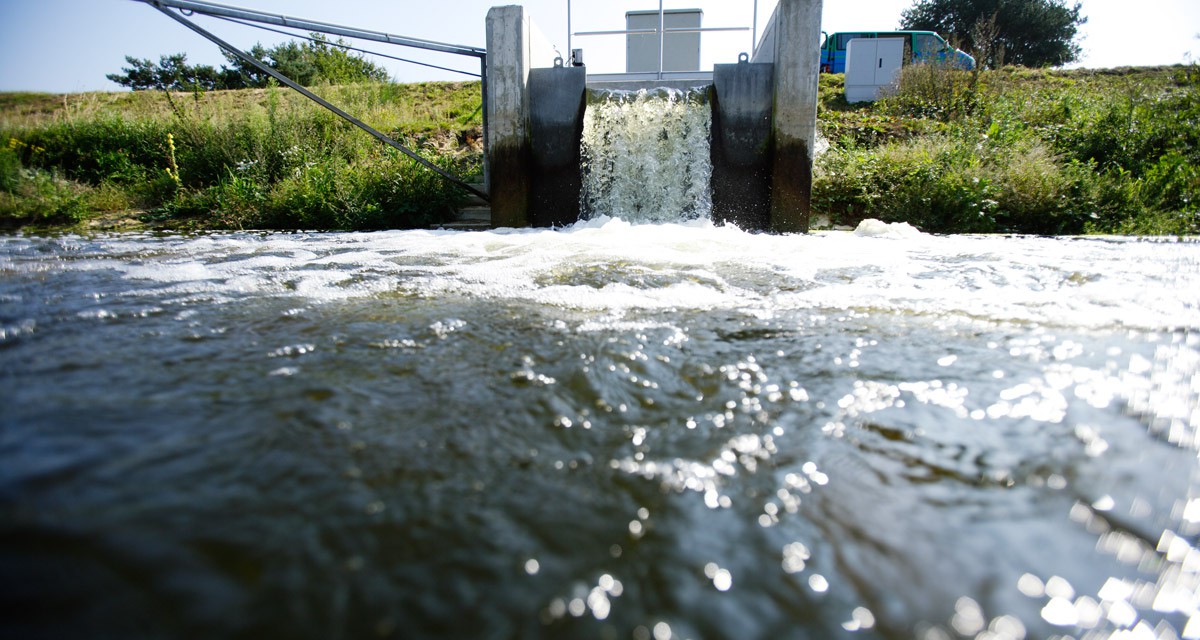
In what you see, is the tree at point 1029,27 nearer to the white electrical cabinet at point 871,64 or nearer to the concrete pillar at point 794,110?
the white electrical cabinet at point 871,64

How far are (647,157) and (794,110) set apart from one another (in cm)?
183

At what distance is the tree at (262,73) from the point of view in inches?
530

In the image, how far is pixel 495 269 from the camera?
4.33 m

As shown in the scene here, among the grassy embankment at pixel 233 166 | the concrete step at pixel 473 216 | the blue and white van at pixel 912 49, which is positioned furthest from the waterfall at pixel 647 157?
the blue and white van at pixel 912 49

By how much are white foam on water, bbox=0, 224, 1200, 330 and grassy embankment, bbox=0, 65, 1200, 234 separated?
4.23 feet

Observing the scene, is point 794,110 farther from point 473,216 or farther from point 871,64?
point 871,64

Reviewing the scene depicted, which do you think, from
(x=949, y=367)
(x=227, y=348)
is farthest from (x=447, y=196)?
(x=949, y=367)

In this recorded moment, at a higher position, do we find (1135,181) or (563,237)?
(1135,181)

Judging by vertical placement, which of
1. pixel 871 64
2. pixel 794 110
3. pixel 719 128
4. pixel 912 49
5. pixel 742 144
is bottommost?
pixel 742 144

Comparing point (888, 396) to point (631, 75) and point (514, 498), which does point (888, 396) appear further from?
point (631, 75)

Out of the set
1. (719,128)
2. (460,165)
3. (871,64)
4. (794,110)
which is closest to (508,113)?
(460,165)

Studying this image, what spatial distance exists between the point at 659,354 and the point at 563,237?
165 inches

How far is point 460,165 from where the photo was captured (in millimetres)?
9492

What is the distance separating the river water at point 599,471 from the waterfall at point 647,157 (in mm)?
Result: 4732
